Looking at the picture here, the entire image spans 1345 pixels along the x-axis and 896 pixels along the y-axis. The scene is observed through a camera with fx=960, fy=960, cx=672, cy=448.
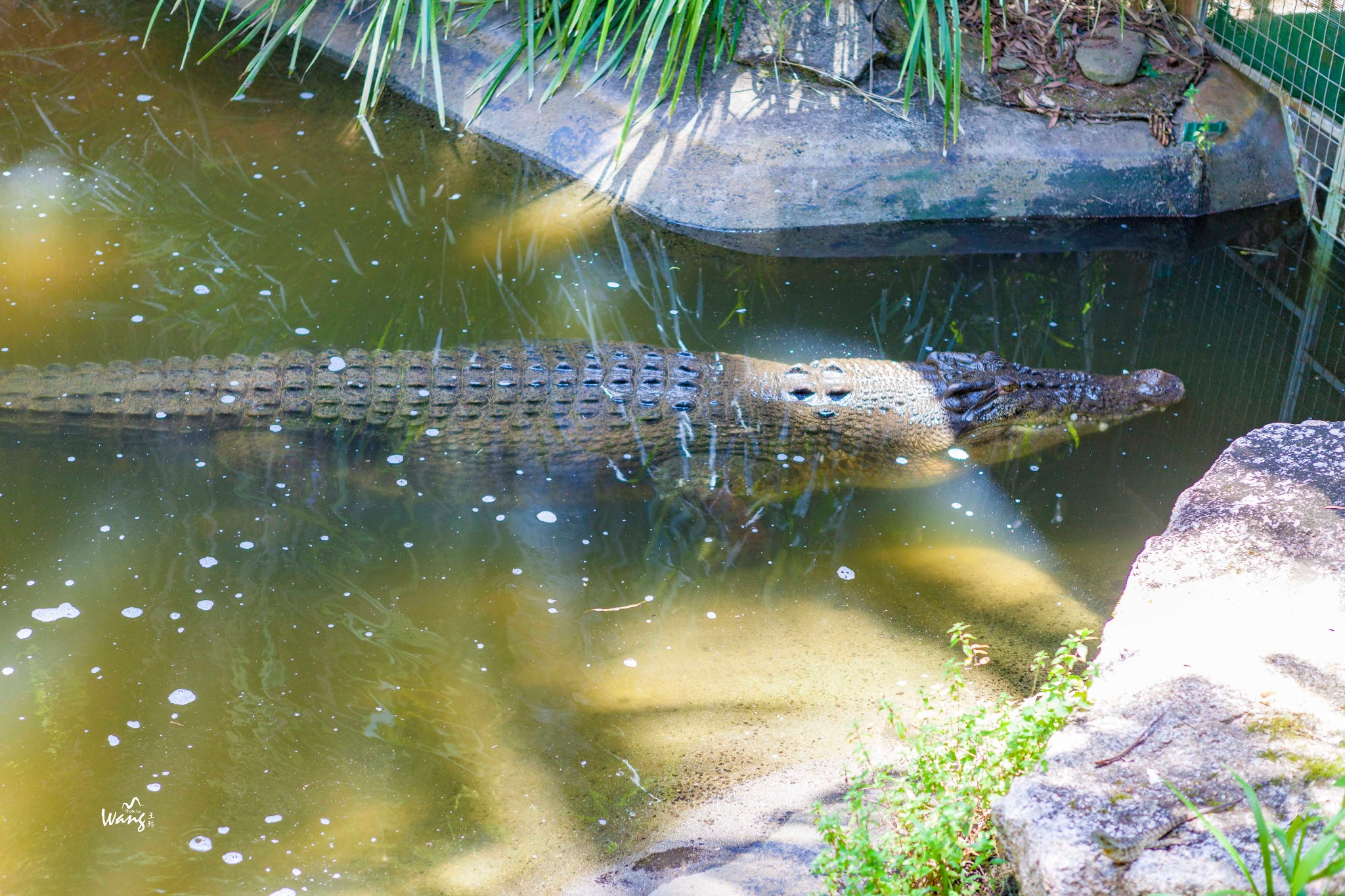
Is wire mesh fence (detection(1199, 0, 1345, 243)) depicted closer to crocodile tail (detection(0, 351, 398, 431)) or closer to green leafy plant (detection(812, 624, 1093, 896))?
green leafy plant (detection(812, 624, 1093, 896))

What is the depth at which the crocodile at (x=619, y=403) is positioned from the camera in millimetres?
3777

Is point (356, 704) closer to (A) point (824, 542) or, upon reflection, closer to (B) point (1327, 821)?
(A) point (824, 542)

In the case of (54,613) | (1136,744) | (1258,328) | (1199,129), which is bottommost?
(54,613)

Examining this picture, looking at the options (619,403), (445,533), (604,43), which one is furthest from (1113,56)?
(445,533)

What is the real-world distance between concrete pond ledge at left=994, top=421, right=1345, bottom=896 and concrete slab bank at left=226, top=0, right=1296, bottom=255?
2760 millimetres

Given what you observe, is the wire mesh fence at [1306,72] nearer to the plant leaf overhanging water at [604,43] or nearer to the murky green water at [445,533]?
the murky green water at [445,533]

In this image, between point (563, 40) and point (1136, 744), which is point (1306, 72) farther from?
point (1136, 744)

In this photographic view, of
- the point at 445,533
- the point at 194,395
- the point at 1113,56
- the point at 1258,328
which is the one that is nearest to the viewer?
the point at 445,533

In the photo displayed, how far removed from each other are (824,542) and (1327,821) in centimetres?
205

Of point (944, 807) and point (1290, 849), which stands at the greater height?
point (1290, 849)

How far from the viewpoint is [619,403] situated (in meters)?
3.96

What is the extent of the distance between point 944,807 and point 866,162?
389 centimetres

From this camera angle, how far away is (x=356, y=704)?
9.37ft

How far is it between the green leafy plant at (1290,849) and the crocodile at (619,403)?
2.36 m
